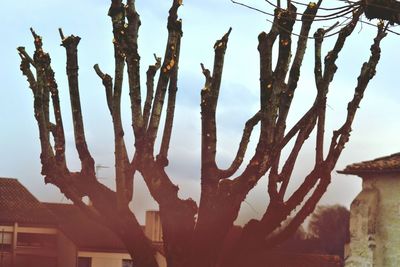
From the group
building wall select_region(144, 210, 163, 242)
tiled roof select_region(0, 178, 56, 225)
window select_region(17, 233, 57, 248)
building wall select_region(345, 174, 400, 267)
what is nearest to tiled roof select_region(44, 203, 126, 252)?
window select_region(17, 233, 57, 248)

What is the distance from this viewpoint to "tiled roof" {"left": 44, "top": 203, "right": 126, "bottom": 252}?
47750mm

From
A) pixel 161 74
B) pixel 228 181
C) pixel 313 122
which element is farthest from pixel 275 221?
pixel 161 74

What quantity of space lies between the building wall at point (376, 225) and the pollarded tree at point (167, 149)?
11658 mm

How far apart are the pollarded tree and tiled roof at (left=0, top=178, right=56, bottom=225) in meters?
36.0

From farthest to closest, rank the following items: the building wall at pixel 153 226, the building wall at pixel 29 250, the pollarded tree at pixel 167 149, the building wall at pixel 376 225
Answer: the building wall at pixel 29 250 → the building wall at pixel 153 226 → the building wall at pixel 376 225 → the pollarded tree at pixel 167 149

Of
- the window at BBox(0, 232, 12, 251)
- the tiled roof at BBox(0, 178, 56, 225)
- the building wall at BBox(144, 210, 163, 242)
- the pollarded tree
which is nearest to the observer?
the pollarded tree

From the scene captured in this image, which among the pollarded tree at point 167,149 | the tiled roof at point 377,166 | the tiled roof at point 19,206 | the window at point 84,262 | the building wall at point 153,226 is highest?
the tiled roof at point 19,206

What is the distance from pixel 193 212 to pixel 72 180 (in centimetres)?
197

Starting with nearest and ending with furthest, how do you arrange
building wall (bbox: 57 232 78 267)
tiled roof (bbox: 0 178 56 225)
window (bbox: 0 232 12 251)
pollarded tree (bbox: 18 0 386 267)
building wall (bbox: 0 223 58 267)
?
pollarded tree (bbox: 18 0 386 267), building wall (bbox: 0 223 58 267), window (bbox: 0 232 12 251), building wall (bbox: 57 232 78 267), tiled roof (bbox: 0 178 56 225)

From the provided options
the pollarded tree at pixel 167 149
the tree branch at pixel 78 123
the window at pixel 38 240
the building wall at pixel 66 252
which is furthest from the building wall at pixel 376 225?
the window at pixel 38 240

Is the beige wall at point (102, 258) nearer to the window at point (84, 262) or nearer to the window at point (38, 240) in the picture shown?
the window at point (84, 262)

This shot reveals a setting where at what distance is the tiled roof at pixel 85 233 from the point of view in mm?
47750

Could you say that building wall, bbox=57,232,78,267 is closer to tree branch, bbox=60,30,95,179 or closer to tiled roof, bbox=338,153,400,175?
tiled roof, bbox=338,153,400,175

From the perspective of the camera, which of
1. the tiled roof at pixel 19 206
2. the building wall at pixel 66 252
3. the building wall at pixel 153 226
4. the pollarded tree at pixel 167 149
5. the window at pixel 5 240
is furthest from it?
the tiled roof at pixel 19 206
